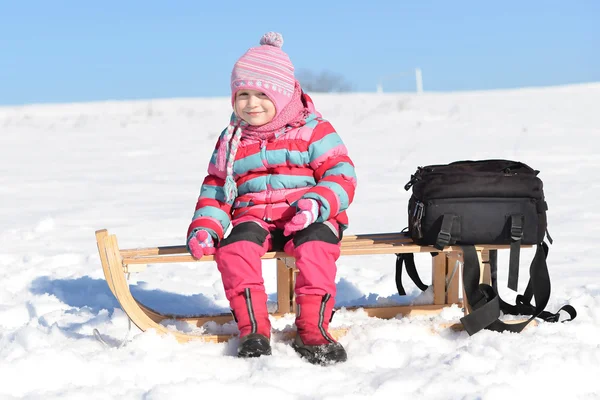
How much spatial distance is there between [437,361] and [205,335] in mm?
1037

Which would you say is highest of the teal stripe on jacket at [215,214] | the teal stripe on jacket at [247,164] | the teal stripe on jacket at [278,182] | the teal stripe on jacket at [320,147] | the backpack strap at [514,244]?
the teal stripe on jacket at [320,147]

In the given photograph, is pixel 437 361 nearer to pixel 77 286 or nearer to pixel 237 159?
pixel 237 159

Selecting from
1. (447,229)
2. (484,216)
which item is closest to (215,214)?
(447,229)

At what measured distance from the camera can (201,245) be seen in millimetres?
3326

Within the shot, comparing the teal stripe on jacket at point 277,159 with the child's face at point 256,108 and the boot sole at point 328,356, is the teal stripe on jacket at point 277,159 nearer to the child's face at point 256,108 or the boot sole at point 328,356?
the child's face at point 256,108

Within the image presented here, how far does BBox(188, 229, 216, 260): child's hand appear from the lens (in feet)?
10.9

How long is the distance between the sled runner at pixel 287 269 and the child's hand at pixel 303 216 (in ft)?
0.55

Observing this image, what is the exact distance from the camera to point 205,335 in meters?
3.36

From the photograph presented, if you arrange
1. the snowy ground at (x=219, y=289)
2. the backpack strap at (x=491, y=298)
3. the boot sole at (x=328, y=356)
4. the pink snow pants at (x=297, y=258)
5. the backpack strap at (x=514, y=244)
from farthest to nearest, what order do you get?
the backpack strap at (x=514, y=244) < the backpack strap at (x=491, y=298) < the pink snow pants at (x=297, y=258) < the boot sole at (x=328, y=356) < the snowy ground at (x=219, y=289)

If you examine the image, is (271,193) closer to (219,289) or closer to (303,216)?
(303,216)

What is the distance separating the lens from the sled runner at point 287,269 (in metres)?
3.23

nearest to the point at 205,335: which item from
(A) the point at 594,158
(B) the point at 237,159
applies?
(B) the point at 237,159

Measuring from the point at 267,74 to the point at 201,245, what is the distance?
0.85 m

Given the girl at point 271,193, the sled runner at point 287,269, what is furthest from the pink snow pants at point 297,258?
the sled runner at point 287,269
